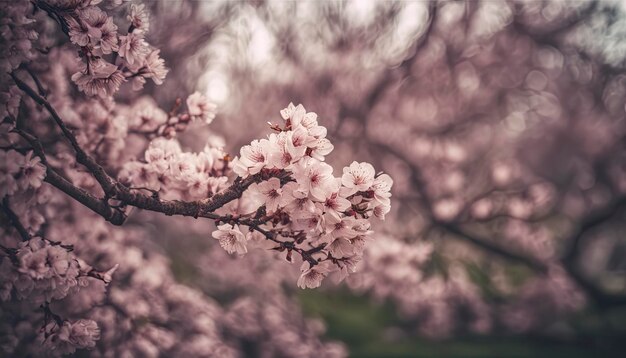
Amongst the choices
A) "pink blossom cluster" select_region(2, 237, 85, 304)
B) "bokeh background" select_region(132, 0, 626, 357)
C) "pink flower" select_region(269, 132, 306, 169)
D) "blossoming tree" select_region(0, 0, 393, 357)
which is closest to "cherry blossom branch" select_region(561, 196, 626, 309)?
"bokeh background" select_region(132, 0, 626, 357)

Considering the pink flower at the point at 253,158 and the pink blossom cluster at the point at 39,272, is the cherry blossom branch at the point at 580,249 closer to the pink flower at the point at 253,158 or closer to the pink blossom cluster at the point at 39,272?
the pink flower at the point at 253,158

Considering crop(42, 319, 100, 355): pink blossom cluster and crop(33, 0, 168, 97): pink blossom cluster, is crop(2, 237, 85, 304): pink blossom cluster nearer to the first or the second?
crop(42, 319, 100, 355): pink blossom cluster

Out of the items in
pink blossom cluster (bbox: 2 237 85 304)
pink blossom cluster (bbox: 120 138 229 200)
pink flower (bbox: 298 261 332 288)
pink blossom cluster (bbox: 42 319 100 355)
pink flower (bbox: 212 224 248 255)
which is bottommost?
pink blossom cluster (bbox: 42 319 100 355)

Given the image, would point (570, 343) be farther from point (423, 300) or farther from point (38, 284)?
point (38, 284)

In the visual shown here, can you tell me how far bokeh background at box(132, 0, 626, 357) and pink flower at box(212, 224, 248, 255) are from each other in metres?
2.74

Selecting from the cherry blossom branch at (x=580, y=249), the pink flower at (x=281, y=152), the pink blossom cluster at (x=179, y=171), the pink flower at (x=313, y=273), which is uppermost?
the cherry blossom branch at (x=580, y=249)

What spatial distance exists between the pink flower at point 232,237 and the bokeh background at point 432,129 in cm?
274

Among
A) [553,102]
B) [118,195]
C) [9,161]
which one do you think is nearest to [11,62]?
[9,161]

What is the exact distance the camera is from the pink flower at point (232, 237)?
1.96 metres

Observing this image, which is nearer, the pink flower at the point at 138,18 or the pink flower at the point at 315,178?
the pink flower at the point at 315,178

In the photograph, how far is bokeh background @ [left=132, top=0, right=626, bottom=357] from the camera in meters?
5.32

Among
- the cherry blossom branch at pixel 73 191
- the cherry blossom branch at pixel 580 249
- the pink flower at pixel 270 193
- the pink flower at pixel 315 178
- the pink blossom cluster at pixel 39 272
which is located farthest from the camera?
the cherry blossom branch at pixel 580 249

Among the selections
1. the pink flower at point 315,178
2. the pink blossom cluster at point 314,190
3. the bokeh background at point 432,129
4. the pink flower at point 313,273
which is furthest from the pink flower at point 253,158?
the bokeh background at point 432,129

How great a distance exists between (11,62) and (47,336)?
1.23m
